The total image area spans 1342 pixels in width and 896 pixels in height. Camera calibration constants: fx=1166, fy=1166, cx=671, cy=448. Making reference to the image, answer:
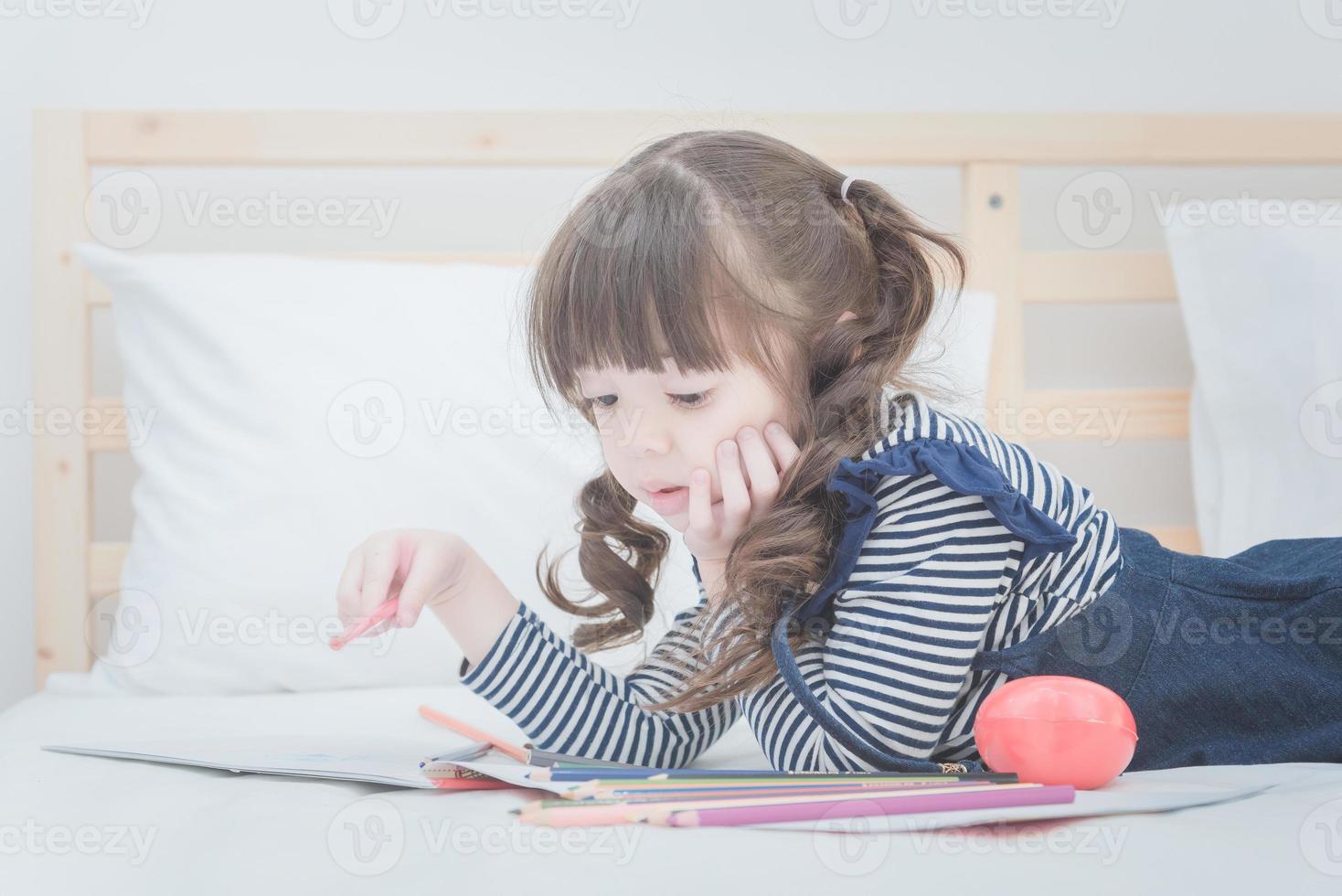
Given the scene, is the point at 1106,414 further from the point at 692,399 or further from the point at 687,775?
the point at 687,775

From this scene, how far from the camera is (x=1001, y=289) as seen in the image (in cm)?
157

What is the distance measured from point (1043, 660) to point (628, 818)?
363 millimetres

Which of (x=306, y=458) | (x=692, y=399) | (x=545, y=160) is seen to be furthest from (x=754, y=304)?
(x=545, y=160)

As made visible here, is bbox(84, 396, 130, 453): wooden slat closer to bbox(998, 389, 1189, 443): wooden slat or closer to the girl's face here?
the girl's face

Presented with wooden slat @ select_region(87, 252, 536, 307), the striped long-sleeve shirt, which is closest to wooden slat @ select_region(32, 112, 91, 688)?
wooden slat @ select_region(87, 252, 536, 307)

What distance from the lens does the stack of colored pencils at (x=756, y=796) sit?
557mm

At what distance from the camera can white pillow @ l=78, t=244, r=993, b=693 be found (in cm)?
119

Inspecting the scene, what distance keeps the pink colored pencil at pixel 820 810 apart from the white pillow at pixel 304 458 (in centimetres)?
63

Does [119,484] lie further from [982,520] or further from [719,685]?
[982,520]

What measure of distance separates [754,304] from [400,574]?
312 mm

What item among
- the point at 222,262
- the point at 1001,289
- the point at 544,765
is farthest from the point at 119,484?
the point at 1001,289

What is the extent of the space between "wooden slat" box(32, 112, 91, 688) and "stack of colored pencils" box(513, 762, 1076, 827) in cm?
101

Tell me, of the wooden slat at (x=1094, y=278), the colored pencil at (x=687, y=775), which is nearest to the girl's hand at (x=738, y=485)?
the colored pencil at (x=687, y=775)

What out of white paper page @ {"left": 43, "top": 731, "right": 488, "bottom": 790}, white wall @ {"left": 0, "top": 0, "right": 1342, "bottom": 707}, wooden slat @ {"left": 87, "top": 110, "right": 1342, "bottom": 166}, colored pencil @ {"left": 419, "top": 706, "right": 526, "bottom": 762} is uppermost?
white wall @ {"left": 0, "top": 0, "right": 1342, "bottom": 707}
